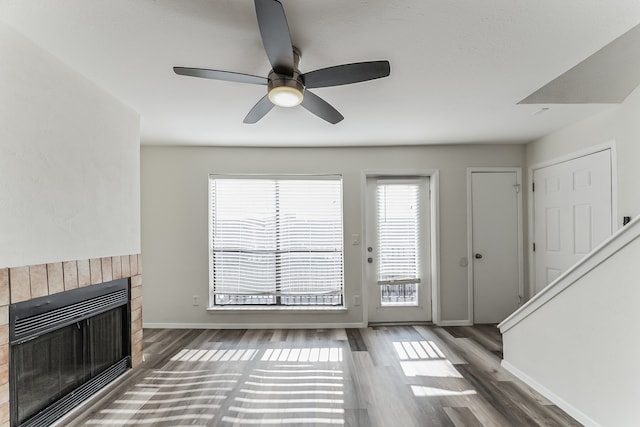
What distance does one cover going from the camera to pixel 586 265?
1.98 m

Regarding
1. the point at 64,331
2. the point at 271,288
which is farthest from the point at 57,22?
the point at 271,288

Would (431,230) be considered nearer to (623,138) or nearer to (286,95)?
(623,138)

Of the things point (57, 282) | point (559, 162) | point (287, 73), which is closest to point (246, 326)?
point (57, 282)

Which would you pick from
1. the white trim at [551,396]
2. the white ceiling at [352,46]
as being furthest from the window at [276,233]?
the white trim at [551,396]

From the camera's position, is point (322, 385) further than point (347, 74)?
Yes

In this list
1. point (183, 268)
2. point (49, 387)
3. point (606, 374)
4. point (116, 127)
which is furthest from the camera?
point (183, 268)

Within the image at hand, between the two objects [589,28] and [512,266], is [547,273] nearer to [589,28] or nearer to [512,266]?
[512,266]

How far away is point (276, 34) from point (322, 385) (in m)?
2.49

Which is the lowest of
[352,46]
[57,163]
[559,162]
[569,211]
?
[569,211]

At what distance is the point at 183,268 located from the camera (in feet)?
13.3

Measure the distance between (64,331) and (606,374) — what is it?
3431 mm

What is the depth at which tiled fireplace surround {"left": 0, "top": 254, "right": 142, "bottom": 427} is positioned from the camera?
5.52 ft

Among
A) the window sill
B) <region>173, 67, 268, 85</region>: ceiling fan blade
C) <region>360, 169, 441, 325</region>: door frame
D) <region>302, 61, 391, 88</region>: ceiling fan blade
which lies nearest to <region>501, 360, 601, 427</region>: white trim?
<region>360, 169, 441, 325</region>: door frame

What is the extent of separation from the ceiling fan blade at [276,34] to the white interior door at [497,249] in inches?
133
